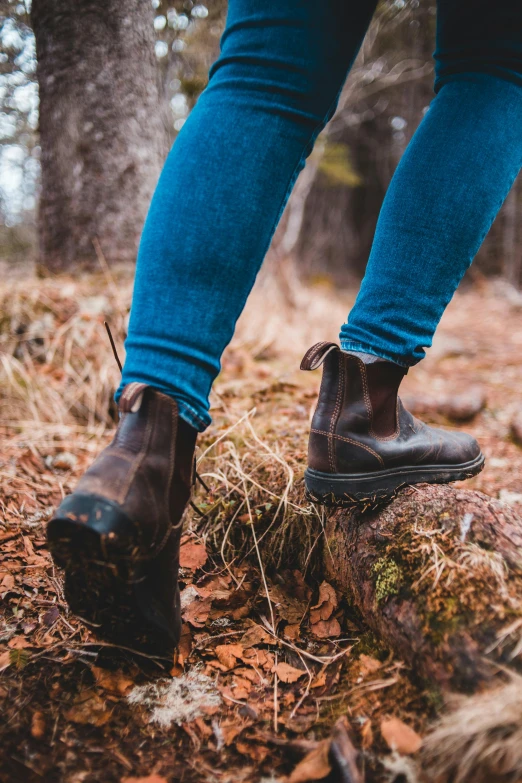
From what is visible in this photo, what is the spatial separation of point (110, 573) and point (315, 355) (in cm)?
52

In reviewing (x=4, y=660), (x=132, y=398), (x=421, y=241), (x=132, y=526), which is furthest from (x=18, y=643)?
(x=421, y=241)

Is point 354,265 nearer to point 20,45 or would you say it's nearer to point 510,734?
point 20,45

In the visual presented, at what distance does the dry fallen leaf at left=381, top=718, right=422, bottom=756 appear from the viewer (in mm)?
708

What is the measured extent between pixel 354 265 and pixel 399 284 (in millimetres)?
8822

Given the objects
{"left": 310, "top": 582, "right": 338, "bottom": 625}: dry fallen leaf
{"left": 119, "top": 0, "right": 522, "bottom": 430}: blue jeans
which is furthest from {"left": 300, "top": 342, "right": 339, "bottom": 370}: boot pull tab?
{"left": 310, "top": 582, "right": 338, "bottom": 625}: dry fallen leaf

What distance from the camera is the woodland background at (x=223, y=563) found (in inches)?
28.7

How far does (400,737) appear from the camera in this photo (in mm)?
725

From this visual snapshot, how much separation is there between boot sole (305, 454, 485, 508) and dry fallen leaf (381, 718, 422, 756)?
382 mm

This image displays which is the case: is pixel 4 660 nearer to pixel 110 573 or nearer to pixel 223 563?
pixel 110 573

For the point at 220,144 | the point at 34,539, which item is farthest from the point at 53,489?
the point at 220,144

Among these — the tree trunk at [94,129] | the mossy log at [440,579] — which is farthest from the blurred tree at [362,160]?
the mossy log at [440,579]

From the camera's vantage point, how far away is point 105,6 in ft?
7.59

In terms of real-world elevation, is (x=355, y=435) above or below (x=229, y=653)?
above

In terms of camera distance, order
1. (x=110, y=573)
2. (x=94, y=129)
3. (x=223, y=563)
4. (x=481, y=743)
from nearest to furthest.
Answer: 1. (x=481, y=743)
2. (x=110, y=573)
3. (x=223, y=563)
4. (x=94, y=129)
